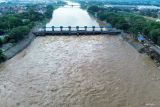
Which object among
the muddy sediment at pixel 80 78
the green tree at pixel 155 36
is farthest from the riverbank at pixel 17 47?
the green tree at pixel 155 36

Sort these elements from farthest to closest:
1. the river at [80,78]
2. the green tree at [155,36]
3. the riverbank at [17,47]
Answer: the green tree at [155,36], the riverbank at [17,47], the river at [80,78]

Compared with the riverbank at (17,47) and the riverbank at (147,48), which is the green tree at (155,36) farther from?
the riverbank at (17,47)

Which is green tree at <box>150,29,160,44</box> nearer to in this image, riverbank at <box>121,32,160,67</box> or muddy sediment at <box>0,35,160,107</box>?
riverbank at <box>121,32,160,67</box>

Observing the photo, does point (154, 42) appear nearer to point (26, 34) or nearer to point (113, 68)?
point (113, 68)

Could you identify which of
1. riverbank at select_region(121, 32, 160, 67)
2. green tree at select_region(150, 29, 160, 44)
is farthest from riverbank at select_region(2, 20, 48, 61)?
green tree at select_region(150, 29, 160, 44)

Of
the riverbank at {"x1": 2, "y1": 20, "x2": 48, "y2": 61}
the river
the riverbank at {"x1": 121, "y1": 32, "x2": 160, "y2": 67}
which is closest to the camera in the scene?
the river

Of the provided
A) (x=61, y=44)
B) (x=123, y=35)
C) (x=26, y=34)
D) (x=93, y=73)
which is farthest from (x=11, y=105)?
(x=123, y=35)

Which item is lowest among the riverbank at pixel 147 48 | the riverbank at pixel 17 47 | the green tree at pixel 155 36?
the riverbank at pixel 17 47

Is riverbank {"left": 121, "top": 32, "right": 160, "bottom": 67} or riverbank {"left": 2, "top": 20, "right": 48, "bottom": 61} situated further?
riverbank {"left": 2, "top": 20, "right": 48, "bottom": 61}
